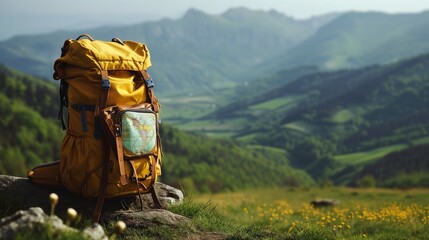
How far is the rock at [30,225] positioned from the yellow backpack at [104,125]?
187cm

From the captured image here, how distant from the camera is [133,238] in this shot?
6305 millimetres

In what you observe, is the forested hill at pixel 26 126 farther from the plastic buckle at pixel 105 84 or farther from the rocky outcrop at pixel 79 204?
the plastic buckle at pixel 105 84

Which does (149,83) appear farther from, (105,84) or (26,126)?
(26,126)

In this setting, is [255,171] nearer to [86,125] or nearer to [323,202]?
[323,202]

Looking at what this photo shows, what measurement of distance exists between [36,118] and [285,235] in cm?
15764

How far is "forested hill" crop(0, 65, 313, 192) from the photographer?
13675 centimetres

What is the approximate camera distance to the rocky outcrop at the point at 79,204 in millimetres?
6957

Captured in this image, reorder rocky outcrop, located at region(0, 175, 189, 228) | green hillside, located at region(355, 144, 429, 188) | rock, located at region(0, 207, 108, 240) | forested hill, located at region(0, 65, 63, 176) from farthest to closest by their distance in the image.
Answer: green hillside, located at region(355, 144, 429, 188)
forested hill, located at region(0, 65, 63, 176)
rocky outcrop, located at region(0, 175, 189, 228)
rock, located at region(0, 207, 108, 240)

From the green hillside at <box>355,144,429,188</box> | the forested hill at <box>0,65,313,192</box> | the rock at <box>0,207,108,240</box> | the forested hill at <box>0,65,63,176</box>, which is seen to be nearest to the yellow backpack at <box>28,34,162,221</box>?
the rock at <box>0,207,108,240</box>

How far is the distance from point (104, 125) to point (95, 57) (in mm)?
1057

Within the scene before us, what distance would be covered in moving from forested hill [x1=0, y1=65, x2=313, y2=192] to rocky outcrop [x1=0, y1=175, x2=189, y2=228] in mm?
109523

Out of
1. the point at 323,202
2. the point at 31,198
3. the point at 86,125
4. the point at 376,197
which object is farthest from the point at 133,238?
the point at 376,197

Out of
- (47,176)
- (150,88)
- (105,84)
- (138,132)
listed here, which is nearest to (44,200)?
(47,176)

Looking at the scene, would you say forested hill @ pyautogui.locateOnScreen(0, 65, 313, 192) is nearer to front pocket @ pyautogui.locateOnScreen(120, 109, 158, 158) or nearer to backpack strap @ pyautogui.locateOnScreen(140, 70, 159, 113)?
backpack strap @ pyautogui.locateOnScreen(140, 70, 159, 113)
